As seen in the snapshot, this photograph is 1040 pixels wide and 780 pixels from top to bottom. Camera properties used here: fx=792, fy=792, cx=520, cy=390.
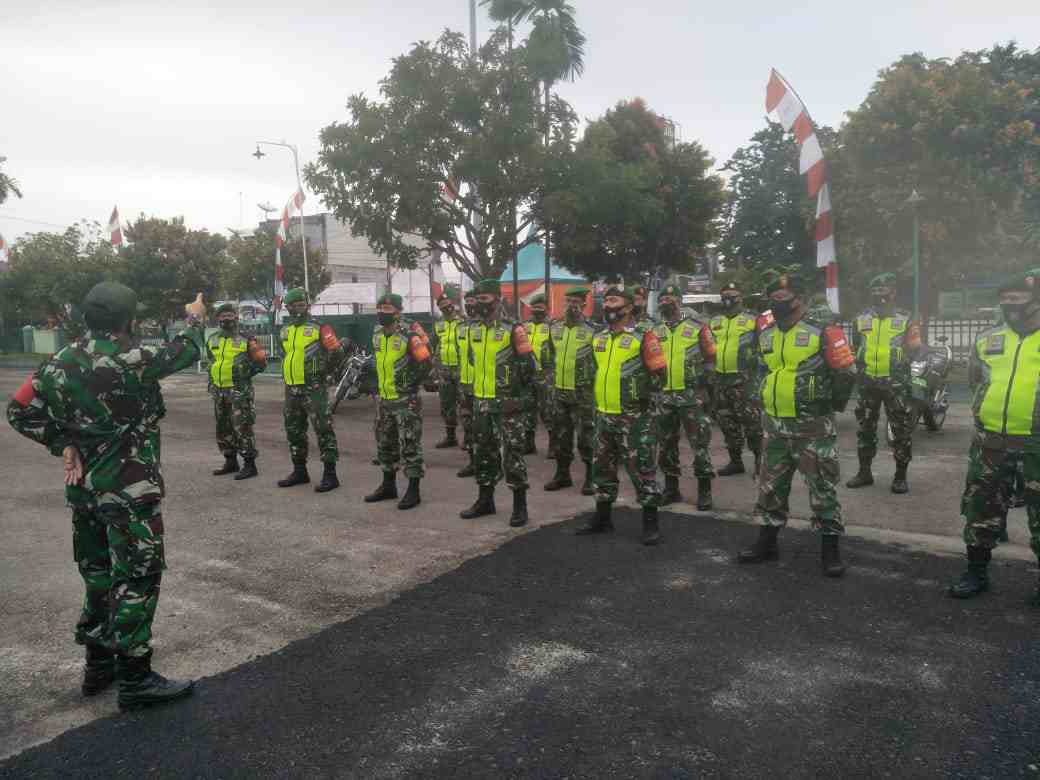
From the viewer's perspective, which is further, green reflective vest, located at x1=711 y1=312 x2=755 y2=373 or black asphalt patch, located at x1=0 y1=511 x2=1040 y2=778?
green reflective vest, located at x1=711 y1=312 x2=755 y2=373

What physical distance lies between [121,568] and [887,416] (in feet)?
22.5

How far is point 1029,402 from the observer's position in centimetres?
465

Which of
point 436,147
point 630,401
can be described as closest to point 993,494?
point 630,401

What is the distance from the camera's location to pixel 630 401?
607 cm

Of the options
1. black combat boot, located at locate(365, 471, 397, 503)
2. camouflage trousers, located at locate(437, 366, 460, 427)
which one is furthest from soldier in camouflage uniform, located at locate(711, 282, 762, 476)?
camouflage trousers, located at locate(437, 366, 460, 427)

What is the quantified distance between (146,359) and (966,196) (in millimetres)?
20434

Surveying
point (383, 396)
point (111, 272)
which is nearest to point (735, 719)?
point (383, 396)

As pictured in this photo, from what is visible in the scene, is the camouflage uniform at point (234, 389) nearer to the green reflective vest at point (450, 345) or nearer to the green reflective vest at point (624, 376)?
the green reflective vest at point (450, 345)

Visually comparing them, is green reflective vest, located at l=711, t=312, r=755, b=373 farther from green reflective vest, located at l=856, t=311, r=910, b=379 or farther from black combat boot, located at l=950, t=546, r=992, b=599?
black combat boot, located at l=950, t=546, r=992, b=599

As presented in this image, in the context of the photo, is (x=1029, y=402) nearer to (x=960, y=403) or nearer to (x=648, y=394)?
(x=648, y=394)

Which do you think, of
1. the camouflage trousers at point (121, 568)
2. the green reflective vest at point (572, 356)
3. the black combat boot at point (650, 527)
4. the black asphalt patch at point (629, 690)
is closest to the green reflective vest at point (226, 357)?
the green reflective vest at point (572, 356)

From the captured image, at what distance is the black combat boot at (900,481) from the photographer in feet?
24.9

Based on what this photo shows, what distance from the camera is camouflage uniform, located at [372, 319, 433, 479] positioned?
7547mm

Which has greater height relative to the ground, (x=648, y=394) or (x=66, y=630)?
(x=648, y=394)
